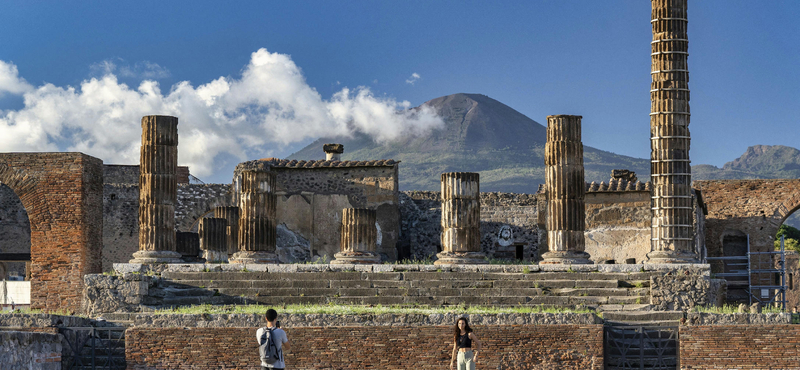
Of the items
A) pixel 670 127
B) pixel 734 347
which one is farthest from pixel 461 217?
pixel 734 347

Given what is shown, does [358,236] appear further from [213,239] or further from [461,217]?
[213,239]

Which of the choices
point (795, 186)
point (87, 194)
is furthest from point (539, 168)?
point (87, 194)

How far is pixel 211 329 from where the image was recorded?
12.8m

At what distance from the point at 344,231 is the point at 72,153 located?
7568mm

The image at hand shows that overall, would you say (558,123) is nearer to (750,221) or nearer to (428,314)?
(428,314)

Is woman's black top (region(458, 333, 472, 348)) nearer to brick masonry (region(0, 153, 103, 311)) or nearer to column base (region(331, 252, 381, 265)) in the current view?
column base (region(331, 252, 381, 265))

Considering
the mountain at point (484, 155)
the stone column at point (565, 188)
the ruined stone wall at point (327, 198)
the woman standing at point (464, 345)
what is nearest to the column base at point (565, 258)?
the stone column at point (565, 188)

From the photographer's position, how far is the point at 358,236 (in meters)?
18.7

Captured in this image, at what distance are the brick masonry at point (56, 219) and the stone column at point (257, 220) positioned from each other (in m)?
4.60

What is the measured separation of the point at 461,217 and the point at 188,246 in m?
7.16

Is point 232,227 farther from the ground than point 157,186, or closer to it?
closer to it

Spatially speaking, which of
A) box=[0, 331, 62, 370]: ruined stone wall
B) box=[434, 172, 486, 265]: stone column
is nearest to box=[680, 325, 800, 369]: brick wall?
box=[434, 172, 486, 265]: stone column

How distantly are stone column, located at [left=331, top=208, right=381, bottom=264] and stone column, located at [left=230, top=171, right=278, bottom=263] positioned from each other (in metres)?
1.63

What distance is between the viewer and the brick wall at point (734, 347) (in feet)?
41.6
